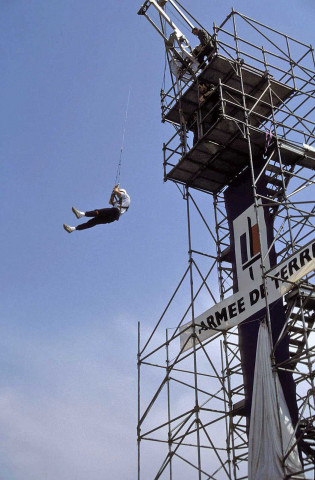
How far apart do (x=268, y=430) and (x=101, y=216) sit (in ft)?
22.0

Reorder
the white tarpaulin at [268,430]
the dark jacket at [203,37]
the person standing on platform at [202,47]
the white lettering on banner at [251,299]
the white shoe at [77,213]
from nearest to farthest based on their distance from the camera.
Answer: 1. the white tarpaulin at [268,430]
2. the white lettering on banner at [251,299]
3. the white shoe at [77,213]
4. the person standing on platform at [202,47]
5. the dark jacket at [203,37]

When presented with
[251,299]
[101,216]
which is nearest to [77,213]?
[101,216]

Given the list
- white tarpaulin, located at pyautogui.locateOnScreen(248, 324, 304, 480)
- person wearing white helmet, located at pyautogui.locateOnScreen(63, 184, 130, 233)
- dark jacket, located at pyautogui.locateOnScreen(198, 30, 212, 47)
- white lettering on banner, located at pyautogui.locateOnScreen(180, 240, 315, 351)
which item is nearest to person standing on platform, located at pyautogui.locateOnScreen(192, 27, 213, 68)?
dark jacket, located at pyautogui.locateOnScreen(198, 30, 212, 47)

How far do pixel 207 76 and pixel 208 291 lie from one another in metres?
6.22

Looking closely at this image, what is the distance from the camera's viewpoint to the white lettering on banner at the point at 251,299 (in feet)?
49.1

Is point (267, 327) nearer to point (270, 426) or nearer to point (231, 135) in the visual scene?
point (270, 426)

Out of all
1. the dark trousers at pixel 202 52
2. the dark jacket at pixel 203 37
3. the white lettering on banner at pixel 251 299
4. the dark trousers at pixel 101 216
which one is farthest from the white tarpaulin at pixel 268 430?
the dark jacket at pixel 203 37

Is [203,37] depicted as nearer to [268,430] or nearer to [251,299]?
[251,299]

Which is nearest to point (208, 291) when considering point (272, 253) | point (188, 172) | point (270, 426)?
point (272, 253)

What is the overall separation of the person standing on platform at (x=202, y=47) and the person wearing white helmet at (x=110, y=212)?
5223 mm

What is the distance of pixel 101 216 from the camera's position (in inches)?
677

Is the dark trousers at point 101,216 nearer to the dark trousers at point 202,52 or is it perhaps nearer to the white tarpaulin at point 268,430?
the white tarpaulin at point 268,430

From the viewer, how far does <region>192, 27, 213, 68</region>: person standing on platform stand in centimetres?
1967

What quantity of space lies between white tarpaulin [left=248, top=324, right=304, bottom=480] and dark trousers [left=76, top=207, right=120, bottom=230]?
16.5 feet
